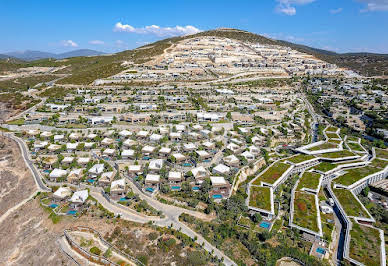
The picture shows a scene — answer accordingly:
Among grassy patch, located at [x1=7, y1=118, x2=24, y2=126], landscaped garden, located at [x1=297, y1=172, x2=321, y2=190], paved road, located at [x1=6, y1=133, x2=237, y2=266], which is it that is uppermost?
grassy patch, located at [x1=7, y1=118, x2=24, y2=126]

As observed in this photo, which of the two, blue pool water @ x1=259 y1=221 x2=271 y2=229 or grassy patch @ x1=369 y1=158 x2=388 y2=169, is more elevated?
grassy patch @ x1=369 y1=158 x2=388 y2=169

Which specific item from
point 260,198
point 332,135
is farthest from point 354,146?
point 260,198

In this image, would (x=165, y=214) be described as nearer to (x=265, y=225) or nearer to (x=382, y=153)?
(x=265, y=225)

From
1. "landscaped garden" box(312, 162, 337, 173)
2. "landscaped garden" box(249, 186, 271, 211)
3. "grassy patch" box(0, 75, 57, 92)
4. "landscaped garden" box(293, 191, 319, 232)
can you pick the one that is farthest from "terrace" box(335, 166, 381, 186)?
"grassy patch" box(0, 75, 57, 92)

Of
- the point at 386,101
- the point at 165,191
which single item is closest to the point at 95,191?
the point at 165,191

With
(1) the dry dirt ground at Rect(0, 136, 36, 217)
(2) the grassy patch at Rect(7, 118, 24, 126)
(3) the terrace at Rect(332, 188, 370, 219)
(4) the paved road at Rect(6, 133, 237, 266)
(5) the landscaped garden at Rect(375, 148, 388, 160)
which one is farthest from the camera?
(2) the grassy patch at Rect(7, 118, 24, 126)

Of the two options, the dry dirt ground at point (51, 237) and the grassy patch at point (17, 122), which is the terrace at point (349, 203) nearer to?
the dry dirt ground at point (51, 237)

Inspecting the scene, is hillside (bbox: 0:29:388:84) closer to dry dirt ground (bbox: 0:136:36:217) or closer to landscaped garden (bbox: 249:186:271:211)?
dry dirt ground (bbox: 0:136:36:217)
